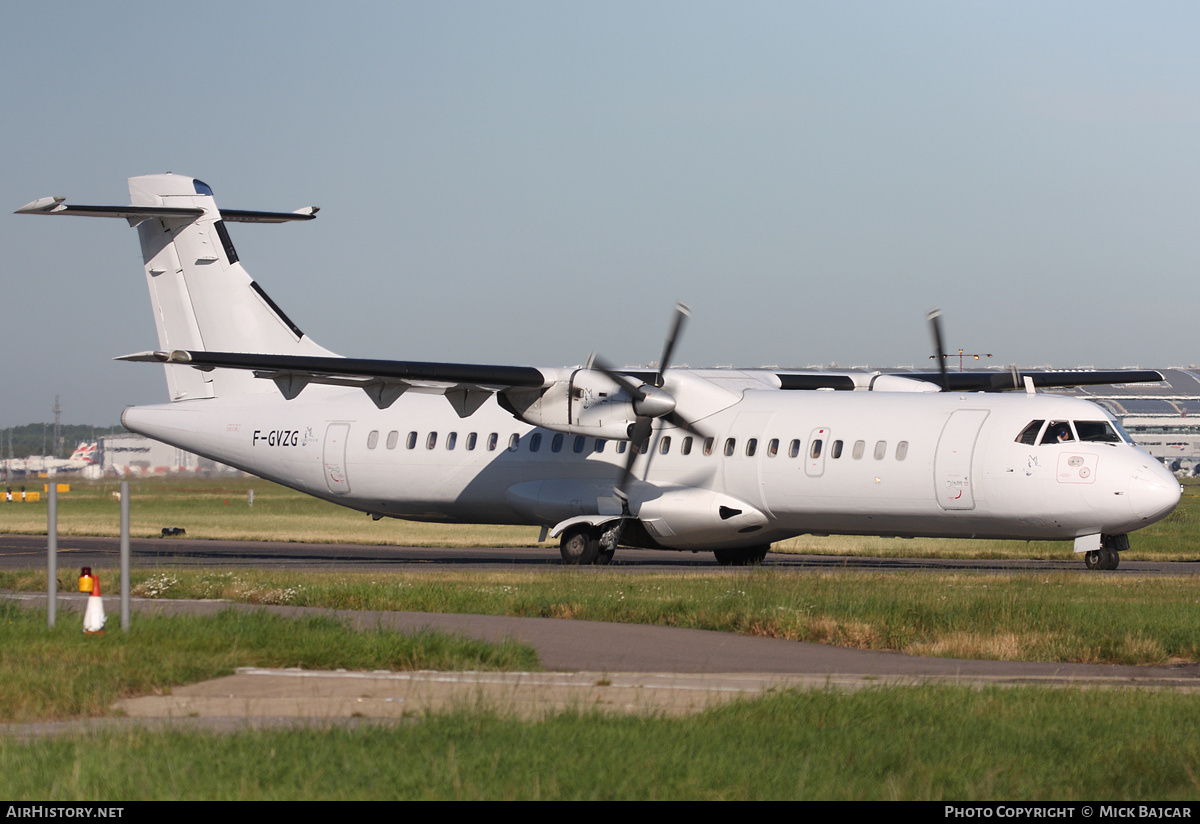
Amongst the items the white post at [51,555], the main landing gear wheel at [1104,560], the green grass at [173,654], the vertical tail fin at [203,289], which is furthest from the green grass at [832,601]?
the vertical tail fin at [203,289]

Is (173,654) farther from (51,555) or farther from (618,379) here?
(618,379)

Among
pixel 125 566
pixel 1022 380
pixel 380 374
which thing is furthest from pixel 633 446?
pixel 125 566

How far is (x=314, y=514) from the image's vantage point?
49.5 m

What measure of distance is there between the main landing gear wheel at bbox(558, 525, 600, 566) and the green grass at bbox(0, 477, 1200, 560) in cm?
726

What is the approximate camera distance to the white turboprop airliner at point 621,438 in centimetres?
2164

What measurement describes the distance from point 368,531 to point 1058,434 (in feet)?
74.2

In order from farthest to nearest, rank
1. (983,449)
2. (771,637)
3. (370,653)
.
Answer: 1. (983,449)
2. (771,637)
3. (370,653)

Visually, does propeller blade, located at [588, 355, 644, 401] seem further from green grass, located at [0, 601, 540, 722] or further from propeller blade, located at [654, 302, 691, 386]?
green grass, located at [0, 601, 540, 722]

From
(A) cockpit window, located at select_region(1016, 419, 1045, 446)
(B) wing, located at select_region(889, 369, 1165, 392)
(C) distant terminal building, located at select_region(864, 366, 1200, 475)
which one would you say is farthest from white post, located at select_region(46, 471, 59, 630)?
(C) distant terminal building, located at select_region(864, 366, 1200, 475)

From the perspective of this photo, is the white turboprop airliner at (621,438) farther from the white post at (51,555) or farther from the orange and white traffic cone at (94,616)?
the orange and white traffic cone at (94,616)

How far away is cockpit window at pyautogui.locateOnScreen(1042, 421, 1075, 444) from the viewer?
21484 mm
